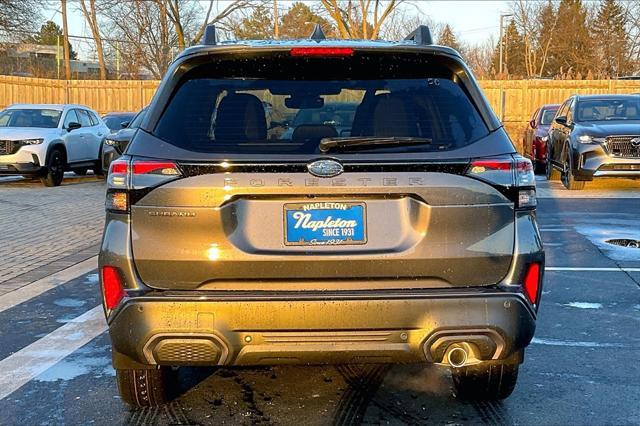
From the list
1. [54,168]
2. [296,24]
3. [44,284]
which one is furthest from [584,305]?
[296,24]

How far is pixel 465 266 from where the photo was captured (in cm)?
322

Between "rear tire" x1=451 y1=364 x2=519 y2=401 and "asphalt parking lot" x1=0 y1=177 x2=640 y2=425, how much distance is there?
0.06 m

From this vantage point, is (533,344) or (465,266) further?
(533,344)

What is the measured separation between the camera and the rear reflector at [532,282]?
333 cm

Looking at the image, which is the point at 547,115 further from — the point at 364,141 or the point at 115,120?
the point at 364,141

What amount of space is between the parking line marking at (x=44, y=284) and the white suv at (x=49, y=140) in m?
8.35

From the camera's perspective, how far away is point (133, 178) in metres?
3.28

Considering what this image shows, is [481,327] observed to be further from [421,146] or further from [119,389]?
[119,389]

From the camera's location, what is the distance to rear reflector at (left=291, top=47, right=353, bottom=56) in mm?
3514

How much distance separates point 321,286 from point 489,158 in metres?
0.91

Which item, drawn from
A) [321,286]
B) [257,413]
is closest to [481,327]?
[321,286]

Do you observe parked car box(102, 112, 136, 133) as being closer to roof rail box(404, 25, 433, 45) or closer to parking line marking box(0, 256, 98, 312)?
parking line marking box(0, 256, 98, 312)

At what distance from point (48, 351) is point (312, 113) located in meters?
2.49

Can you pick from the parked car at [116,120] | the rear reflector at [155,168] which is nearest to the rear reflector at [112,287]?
the rear reflector at [155,168]
